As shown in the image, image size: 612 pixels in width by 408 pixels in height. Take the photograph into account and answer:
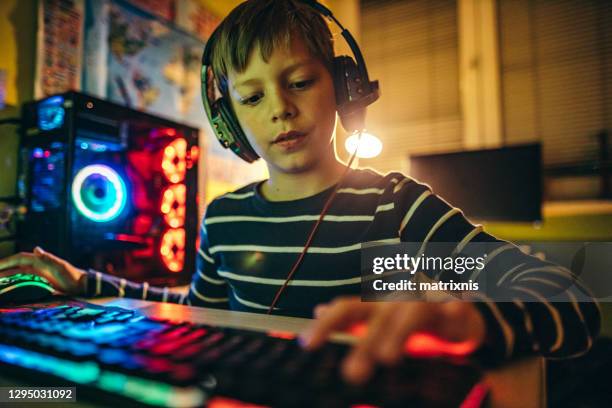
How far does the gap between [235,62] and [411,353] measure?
53 cm

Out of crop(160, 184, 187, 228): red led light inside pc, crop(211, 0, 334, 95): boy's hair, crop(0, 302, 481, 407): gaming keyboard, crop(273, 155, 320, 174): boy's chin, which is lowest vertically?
crop(0, 302, 481, 407): gaming keyboard

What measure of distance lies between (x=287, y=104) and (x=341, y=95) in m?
0.12

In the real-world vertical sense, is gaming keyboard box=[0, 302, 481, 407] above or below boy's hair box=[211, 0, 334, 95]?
below

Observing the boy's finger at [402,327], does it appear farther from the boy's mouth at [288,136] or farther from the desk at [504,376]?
the boy's mouth at [288,136]

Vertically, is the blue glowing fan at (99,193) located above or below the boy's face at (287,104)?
below

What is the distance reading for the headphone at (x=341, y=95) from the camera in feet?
2.17

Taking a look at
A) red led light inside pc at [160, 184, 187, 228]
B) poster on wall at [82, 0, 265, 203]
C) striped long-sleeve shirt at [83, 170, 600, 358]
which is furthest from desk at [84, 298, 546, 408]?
poster on wall at [82, 0, 265, 203]

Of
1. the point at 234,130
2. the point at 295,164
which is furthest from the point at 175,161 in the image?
the point at 295,164

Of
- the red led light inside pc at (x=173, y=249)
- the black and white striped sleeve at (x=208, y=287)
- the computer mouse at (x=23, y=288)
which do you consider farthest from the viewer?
the red led light inside pc at (x=173, y=249)

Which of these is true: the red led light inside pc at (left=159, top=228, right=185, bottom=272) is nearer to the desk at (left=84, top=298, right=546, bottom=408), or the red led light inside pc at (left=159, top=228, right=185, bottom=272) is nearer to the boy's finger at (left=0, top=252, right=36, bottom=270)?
the boy's finger at (left=0, top=252, right=36, bottom=270)

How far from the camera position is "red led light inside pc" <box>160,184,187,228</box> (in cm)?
103

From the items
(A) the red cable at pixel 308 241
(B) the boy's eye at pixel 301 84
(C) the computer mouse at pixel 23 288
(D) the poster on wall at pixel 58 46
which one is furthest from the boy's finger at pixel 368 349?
(D) the poster on wall at pixel 58 46

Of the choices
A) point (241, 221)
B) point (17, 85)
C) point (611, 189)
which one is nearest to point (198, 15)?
point (17, 85)

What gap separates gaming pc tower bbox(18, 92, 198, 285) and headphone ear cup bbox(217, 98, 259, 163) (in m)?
0.34
